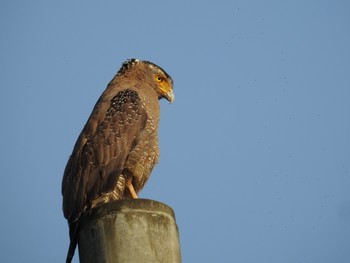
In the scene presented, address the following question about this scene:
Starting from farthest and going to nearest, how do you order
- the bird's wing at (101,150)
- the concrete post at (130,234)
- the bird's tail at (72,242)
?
the bird's wing at (101,150), the bird's tail at (72,242), the concrete post at (130,234)

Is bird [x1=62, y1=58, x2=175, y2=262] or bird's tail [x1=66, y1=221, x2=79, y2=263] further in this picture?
bird [x1=62, y1=58, x2=175, y2=262]

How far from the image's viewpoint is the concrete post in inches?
241

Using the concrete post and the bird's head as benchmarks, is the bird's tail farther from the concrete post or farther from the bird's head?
the bird's head

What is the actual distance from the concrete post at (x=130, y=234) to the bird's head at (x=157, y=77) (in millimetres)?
4043

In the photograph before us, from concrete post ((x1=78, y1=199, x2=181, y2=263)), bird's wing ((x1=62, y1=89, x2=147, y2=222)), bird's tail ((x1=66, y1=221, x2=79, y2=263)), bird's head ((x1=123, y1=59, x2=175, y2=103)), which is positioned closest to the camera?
concrete post ((x1=78, y1=199, x2=181, y2=263))

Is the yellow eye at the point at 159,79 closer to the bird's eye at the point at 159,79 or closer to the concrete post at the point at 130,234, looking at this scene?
the bird's eye at the point at 159,79

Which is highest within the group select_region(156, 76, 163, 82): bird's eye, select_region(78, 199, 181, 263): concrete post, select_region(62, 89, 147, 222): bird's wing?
select_region(156, 76, 163, 82): bird's eye

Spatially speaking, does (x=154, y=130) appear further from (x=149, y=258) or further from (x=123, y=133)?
(x=149, y=258)

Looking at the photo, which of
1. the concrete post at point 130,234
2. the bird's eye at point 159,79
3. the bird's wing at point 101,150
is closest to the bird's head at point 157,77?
the bird's eye at point 159,79

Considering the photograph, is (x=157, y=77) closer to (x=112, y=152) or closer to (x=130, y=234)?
(x=112, y=152)

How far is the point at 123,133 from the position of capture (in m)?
8.77

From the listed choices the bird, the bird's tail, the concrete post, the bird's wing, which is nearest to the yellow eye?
the bird

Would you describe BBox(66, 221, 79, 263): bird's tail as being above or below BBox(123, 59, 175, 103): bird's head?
below

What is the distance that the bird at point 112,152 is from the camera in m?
7.89
